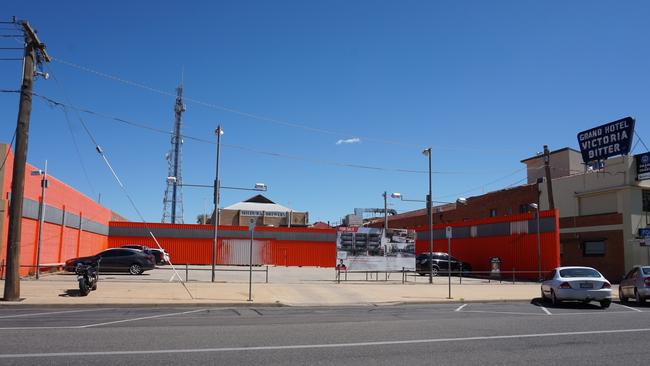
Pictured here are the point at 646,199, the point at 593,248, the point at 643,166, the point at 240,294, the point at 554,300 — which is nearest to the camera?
the point at 554,300

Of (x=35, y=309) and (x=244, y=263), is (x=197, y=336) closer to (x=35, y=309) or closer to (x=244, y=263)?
(x=35, y=309)

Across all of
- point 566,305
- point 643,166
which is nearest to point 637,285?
point 566,305

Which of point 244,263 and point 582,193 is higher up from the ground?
point 582,193

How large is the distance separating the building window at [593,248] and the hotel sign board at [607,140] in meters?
5.47

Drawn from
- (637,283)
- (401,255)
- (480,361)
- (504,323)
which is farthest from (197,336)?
(401,255)

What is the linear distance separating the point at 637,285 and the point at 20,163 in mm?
20295

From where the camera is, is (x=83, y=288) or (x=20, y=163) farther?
(x=83, y=288)

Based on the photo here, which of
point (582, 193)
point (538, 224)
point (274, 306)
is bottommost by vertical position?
point (274, 306)

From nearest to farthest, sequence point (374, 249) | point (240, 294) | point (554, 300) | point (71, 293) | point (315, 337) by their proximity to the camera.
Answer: point (315, 337) → point (71, 293) → point (554, 300) → point (240, 294) → point (374, 249)

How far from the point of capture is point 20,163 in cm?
1705

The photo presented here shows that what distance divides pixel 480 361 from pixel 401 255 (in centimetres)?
2632

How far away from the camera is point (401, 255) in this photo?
3431cm

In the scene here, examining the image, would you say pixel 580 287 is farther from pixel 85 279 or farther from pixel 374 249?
pixel 374 249

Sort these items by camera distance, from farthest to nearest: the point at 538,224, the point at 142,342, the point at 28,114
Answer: the point at 538,224
the point at 28,114
the point at 142,342
